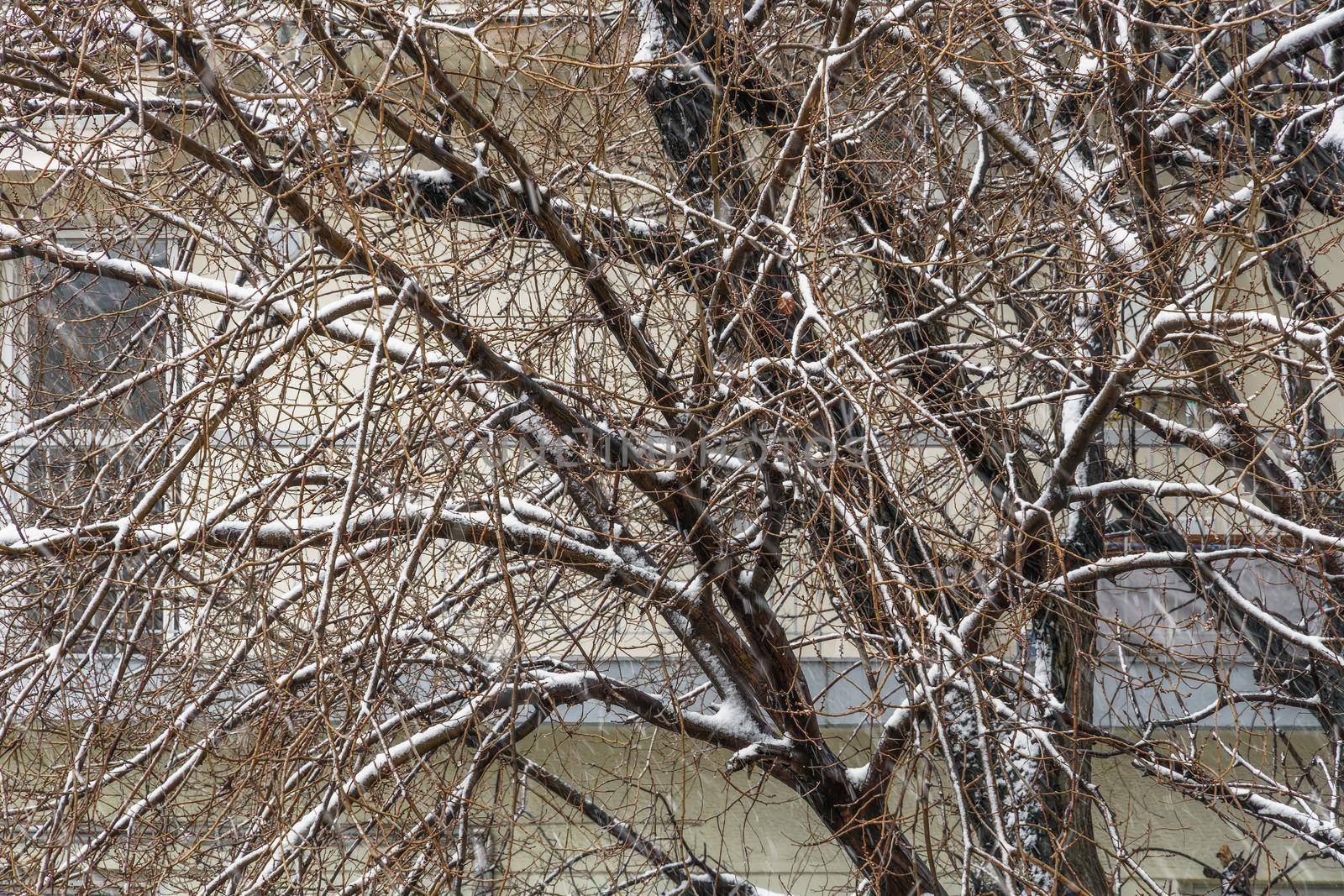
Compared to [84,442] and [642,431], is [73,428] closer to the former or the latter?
[84,442]

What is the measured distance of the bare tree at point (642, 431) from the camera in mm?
2982

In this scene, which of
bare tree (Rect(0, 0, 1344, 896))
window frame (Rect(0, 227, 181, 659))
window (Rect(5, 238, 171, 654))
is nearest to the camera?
bare tree (Rect(0, 0, 1344, 896))

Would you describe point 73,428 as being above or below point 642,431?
above

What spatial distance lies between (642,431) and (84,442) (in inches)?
103

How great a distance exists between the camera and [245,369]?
302 cm

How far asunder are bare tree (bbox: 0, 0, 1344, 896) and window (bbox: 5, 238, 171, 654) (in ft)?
0.23

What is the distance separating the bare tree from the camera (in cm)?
298

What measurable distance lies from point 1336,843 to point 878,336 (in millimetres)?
2601

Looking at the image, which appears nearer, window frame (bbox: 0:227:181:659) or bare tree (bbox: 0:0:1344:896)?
bare tree (bbox: 0:0:1344:896)

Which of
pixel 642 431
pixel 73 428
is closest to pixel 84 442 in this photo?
pixel 73 428

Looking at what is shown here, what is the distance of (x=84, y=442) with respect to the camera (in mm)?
4715

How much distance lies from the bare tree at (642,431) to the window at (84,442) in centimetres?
7

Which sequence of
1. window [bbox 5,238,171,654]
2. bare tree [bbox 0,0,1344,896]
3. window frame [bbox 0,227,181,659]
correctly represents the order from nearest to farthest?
bare tree [bbox 0,0,1344,896]
window [bbox 5,238,171,654]
window frame [bbox 0,227,181,659]

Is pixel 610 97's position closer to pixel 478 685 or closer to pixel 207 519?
pixel 207 519
